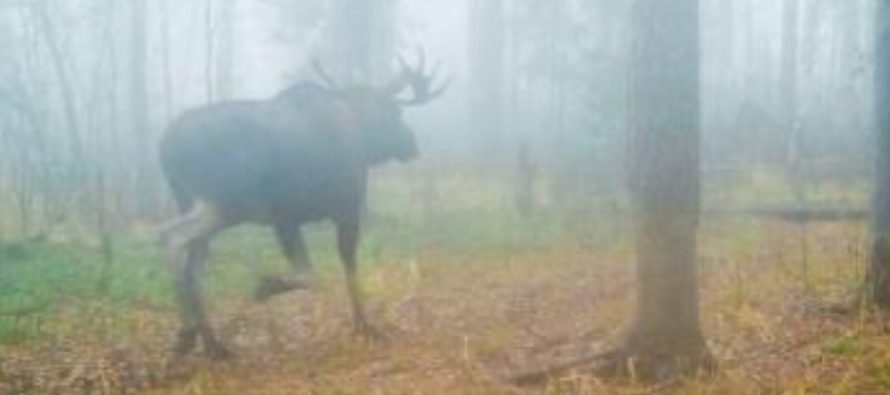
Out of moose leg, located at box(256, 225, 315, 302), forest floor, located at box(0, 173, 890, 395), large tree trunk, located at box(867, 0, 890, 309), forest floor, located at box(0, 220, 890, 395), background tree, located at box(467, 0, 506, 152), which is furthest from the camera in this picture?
background tree, located at box(467, 0, 506, 152)

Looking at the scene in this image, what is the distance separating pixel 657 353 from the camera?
9398 millimetres

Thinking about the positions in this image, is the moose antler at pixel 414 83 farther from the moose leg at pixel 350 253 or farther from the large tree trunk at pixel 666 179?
the large tree trunk at pixel 666 179

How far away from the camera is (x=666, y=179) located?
9031 mm

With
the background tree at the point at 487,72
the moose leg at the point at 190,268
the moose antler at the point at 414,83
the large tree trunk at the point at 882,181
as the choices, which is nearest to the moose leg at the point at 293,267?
the moose leg at the point at 190,268

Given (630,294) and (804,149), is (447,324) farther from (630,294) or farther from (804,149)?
(804,149)

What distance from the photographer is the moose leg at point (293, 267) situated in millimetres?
12477

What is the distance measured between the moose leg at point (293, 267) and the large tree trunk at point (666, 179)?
4118mm

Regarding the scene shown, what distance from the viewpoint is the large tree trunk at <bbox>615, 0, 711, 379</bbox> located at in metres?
8.99

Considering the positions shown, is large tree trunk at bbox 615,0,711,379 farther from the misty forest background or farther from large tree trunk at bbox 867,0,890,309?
large tree trunk at bbox 867,0,890,309

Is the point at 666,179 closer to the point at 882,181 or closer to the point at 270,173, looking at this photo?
the point at 882,181

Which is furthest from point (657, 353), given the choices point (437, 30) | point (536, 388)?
point (437, 30)

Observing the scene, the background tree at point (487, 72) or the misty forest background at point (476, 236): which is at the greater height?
the background tree at point (487, 72)

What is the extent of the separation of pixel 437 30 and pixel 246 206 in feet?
239

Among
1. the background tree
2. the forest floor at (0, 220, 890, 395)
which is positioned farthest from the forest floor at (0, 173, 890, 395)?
the background tree
